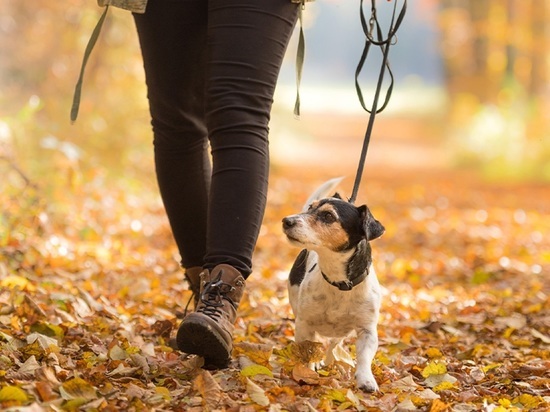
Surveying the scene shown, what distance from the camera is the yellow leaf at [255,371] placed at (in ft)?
9.40

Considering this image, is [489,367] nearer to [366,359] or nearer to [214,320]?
[366,359]

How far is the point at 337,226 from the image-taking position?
10.7 ft

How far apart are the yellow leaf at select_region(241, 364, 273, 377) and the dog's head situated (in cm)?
52

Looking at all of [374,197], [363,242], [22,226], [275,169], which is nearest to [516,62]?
[275,169]

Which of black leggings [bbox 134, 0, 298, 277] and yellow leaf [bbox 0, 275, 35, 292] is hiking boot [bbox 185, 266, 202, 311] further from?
yellow leaf [bbox 0, 275, 35, 292]

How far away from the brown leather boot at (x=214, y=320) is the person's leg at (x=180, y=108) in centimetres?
59

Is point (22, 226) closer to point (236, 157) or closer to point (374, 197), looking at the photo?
point (236, 157)

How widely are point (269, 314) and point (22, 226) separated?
192cm

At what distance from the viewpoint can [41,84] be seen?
30.0 ft

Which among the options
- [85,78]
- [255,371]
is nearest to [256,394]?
[255,371]

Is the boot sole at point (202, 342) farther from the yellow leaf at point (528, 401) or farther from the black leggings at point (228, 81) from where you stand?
the yellow leaf at point (528, 401)

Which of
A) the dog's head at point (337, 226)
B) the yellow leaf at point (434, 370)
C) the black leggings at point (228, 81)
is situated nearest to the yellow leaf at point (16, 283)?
the black leggings at point (228, 81)

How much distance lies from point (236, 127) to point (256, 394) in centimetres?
97

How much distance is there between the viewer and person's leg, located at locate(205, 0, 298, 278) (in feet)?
9.81
